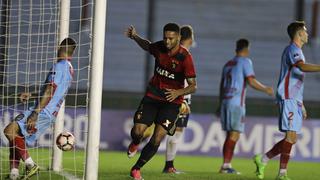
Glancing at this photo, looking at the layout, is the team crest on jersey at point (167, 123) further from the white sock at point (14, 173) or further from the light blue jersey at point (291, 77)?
the light blue jersey at point (291, 77)

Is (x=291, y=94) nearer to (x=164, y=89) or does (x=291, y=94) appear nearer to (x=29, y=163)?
(x=164, y=89)

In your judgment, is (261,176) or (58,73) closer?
(58,73)

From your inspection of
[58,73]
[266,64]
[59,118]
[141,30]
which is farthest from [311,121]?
[58,73]

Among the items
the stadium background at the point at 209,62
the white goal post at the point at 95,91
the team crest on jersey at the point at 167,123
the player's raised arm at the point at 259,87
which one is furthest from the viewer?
the stadium background at the point at 209,62

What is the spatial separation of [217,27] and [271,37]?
1.35 meters

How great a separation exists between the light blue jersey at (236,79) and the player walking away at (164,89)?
2.68 meters

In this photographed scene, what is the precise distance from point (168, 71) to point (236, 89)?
2.83m

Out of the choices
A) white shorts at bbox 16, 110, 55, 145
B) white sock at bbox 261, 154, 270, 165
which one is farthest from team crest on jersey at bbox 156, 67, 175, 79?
white sock at bbox 261, 154, 270, 165

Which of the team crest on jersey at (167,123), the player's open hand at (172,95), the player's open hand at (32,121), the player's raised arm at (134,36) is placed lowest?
the player's open hand at (32,121)

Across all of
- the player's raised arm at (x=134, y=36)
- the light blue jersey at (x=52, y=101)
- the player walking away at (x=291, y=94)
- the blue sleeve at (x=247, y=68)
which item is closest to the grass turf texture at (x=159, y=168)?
the light blue jersey at (x=52, y=101)

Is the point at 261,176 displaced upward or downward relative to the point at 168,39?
downward

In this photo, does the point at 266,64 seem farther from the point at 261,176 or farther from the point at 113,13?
the point at 261,176

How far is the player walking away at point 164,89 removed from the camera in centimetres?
831

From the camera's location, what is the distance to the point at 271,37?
19.8m
